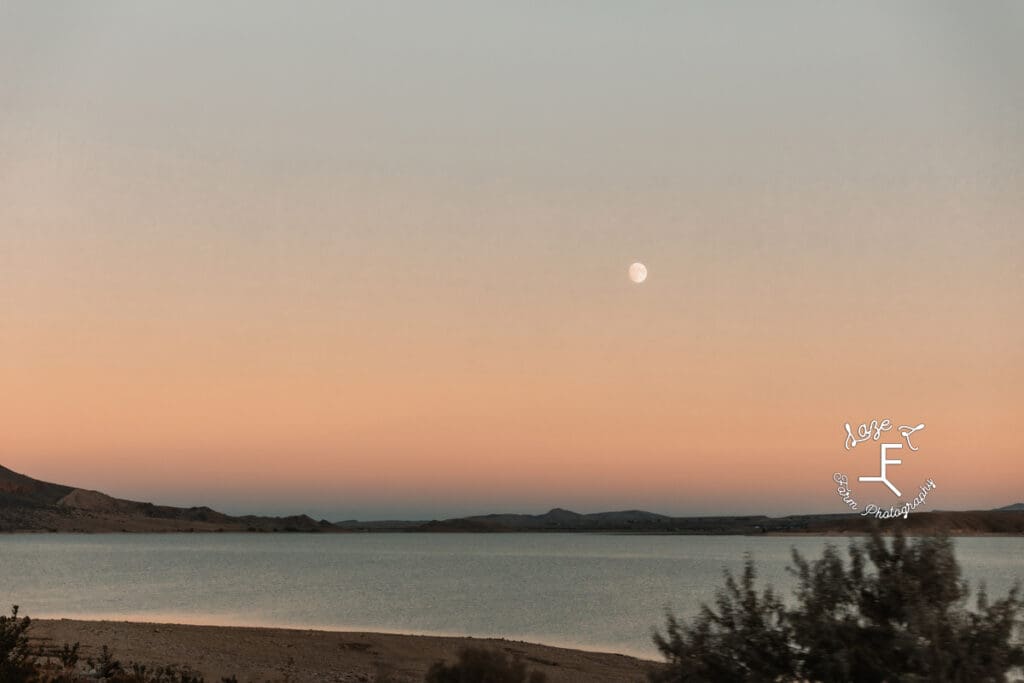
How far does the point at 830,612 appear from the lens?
8.74 metres

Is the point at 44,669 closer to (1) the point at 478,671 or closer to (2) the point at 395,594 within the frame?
(1) the point at 478,671

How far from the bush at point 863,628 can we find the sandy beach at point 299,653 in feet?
42.2

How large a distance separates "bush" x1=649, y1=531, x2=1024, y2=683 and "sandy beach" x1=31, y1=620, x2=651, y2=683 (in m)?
12.8

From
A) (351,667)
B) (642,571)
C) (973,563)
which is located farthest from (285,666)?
(973,563)

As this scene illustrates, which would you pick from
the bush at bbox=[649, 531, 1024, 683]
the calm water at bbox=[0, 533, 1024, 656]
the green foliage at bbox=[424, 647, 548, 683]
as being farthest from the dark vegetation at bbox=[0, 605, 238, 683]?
the calm water at bbox=[0, 533, 1024, 656]

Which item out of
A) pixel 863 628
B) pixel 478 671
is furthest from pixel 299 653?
pixel 863 628

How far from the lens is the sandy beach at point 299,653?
2297 cm

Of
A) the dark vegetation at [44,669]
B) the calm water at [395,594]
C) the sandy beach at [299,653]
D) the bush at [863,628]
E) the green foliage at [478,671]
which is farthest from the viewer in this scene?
the calm water at [395,594]

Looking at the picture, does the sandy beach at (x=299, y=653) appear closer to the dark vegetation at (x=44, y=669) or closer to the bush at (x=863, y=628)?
the dark vegetation at (x=44, y=669)

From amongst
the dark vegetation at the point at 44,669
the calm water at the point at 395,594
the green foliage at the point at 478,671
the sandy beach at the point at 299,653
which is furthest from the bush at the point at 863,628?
the calm water at the point at 395,594

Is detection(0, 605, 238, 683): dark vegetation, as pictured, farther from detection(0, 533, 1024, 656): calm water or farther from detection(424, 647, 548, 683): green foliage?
detection(0, 533, 1024, 656): calm water

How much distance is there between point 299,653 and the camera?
27344 mm

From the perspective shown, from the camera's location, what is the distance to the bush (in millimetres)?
7957

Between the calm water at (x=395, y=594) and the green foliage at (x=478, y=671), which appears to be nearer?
the green foliage at (x=478, y=671)
